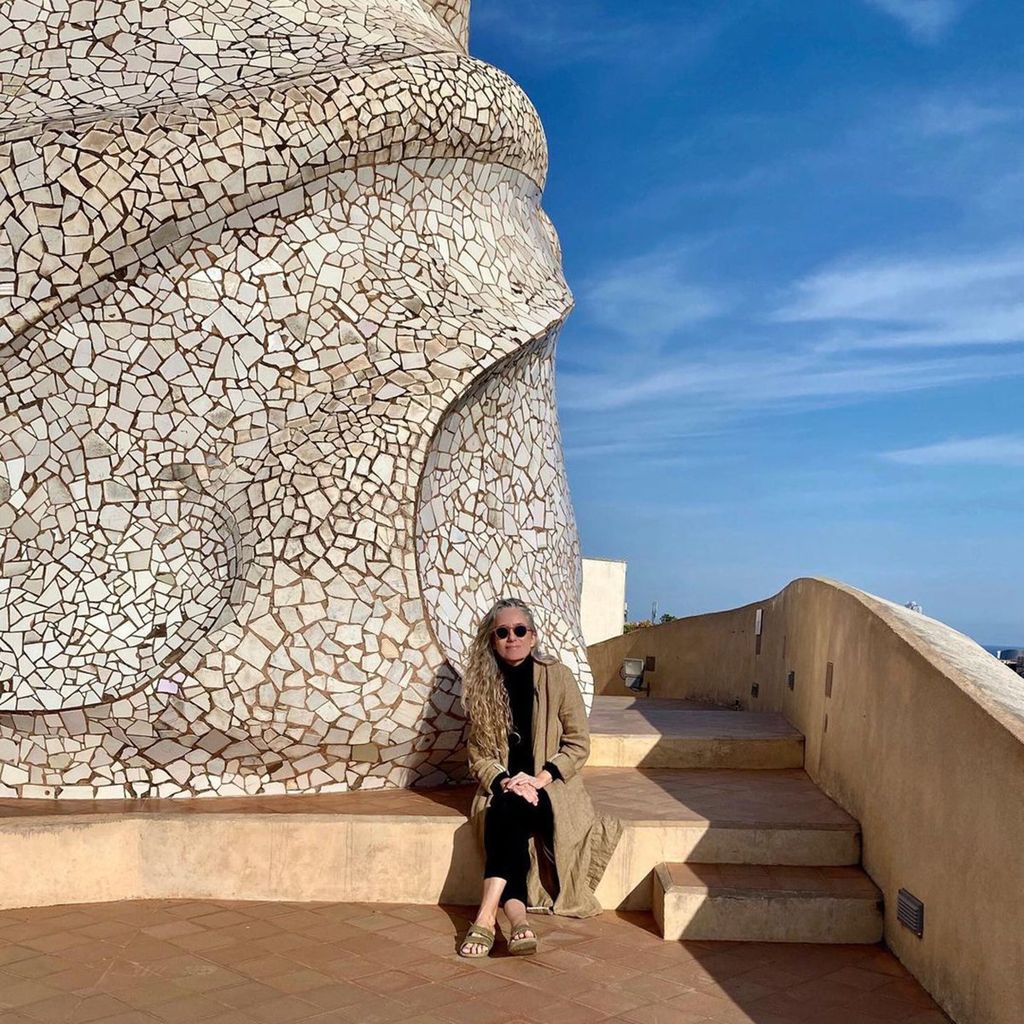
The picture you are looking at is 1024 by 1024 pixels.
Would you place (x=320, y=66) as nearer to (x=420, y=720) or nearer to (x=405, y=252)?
(x=405, y=252)

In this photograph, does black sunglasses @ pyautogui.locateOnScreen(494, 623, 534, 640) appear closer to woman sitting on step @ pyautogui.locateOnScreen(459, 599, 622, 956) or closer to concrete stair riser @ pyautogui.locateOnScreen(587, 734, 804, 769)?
woman sitting on step @ pyautogui.locateOnScreen(459, 599, 622, 956)

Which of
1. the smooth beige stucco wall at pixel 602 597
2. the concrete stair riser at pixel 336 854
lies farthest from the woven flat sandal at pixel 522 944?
the smooth beige stucco wall at pixel 602 597

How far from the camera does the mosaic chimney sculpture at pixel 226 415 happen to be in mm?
5043

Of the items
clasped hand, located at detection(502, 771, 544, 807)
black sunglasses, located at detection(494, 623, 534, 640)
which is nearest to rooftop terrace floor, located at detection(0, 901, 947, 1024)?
clasped hand, located at detection(502, 771, 544, 807)

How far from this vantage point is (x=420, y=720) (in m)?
5.20

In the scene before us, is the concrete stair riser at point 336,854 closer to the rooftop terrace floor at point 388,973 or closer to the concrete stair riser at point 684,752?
the rooftop terrace floor at point 388,973

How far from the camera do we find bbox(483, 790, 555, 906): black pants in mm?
4145

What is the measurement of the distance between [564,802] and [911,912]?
123cm

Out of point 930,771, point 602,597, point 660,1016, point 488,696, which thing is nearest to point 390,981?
point 660,1016

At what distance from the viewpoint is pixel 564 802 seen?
4340 millimetres

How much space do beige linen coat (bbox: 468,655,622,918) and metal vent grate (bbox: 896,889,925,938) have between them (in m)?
1.02

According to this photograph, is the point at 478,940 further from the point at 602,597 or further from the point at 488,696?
→ the point at 602,597

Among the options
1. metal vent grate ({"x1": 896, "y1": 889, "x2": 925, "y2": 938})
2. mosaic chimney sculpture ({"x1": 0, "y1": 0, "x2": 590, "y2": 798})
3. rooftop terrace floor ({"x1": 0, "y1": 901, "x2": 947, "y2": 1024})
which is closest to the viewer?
rooftop terrace floor ({"x1": 0, "y1": 901, "x2": 947, "y2": 1024})

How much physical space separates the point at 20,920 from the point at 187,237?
9.71ft
